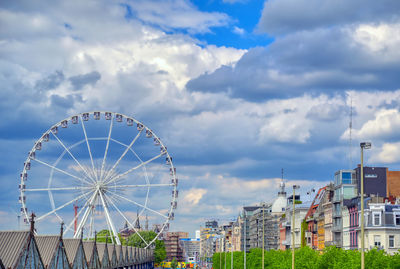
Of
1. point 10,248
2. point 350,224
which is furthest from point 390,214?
point 10,248

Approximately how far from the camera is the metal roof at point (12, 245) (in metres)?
55.8

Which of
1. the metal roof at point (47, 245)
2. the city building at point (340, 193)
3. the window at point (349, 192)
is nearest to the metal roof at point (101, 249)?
the metal roof at point (47, 245)

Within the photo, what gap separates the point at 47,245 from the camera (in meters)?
69.2

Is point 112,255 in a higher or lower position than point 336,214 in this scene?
lower

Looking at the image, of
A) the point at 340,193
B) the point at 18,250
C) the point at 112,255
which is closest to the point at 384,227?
the point at 340,193

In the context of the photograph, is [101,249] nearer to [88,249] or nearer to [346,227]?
[88,249]

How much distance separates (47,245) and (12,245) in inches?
481

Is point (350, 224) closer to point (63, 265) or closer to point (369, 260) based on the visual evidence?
point (369, 260)

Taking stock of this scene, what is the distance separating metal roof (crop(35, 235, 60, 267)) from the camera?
68000mm

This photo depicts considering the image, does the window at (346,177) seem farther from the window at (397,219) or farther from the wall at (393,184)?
the window at (397,219)

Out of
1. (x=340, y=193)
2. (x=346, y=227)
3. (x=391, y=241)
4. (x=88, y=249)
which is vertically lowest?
(x=88, y=249)

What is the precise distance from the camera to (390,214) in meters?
125

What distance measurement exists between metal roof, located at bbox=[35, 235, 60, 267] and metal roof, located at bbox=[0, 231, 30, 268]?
31.6ft

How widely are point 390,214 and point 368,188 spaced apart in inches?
710
